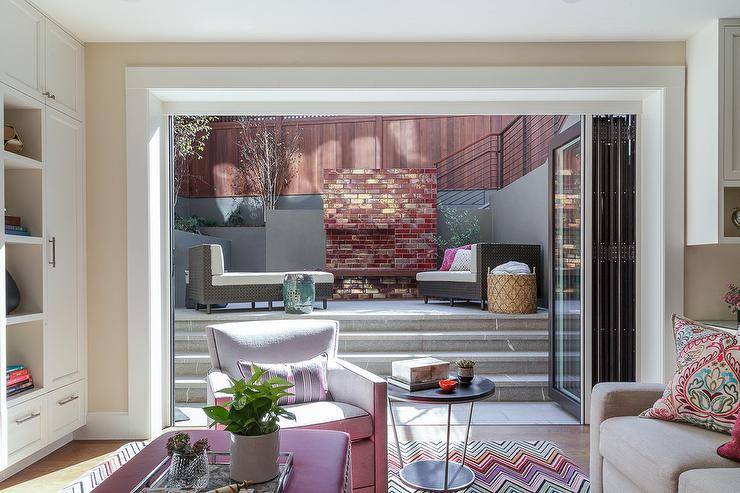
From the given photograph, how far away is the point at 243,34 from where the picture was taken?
343 cm

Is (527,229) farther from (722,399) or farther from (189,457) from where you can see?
(189,457)

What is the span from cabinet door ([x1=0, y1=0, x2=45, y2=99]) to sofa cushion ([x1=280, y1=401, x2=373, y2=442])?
224cm

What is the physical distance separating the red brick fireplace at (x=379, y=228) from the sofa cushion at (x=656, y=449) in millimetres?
6063

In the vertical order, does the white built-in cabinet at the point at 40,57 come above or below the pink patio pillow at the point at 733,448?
above

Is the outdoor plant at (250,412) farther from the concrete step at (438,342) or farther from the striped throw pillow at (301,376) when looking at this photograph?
the concrete step at (438,342)

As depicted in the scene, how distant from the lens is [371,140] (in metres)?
9.39

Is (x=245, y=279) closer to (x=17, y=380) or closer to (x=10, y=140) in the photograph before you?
(x=17, y=380)

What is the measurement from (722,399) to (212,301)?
5141 millimetres

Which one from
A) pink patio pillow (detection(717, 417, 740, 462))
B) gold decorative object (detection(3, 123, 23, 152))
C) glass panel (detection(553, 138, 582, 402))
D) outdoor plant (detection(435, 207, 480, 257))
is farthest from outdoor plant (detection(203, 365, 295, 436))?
outdoor plant (detection(435, 207, 480, 257))

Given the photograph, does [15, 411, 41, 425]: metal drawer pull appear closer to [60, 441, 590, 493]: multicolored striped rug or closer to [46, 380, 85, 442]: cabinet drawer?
[46, 380, 85, 442]: cabinet drawer

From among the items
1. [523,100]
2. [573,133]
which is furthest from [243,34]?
[573,133]

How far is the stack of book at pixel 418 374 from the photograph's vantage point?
262 cm

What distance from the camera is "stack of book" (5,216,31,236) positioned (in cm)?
294

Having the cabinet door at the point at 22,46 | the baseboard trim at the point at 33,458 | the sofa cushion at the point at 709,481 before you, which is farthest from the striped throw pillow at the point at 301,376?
the cabinet door at the point at 22,46
